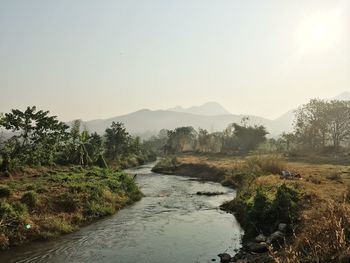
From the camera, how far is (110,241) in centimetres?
2686

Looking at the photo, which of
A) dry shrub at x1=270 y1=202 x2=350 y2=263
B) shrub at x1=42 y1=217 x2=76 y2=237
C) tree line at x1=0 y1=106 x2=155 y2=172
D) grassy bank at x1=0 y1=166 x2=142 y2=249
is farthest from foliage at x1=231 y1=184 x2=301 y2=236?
tree line at x1=0 y1=106 x2=155 y2=172

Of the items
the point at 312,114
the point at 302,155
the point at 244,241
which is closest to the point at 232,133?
the point at 312,114

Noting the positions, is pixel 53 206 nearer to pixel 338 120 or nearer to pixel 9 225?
pixel 9 225

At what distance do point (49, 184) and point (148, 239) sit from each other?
17.2 metres

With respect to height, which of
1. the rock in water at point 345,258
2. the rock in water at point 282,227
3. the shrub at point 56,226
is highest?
the rock in water at point 345,258

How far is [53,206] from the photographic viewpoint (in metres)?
32.3

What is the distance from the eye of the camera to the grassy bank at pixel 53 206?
26.5 m

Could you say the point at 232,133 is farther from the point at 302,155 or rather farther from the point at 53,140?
the point at 53,140

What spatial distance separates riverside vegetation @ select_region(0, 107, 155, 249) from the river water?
Result: 1.48m

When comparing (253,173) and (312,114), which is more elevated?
(312,114)

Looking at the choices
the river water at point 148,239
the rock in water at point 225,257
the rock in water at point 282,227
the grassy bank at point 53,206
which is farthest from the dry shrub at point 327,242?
the grassy bank at point 53,206

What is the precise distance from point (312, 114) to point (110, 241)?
94163 millimetres

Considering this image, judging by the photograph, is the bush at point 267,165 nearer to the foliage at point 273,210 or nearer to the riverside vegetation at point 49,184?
the riverside vegetation at point 49,184

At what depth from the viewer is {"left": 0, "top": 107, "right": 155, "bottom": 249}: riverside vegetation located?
91.1 ft
